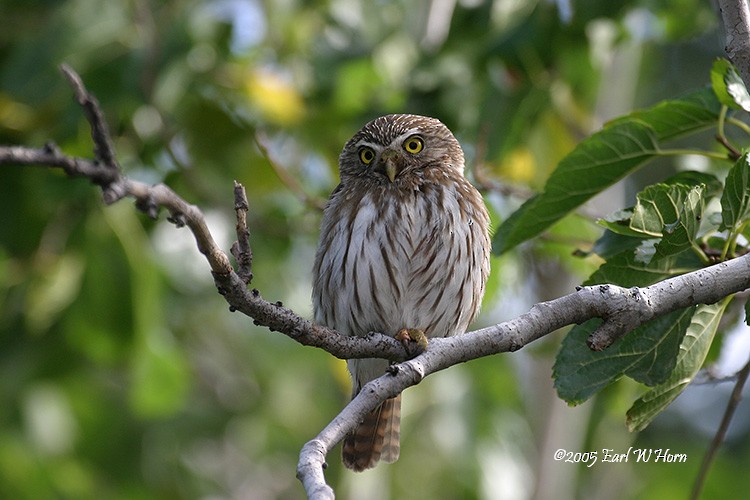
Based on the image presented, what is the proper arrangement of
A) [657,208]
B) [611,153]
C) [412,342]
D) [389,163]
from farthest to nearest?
[389,163] → [611,153] → [412,342] → [657,208]

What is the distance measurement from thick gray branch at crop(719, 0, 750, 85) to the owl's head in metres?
1.84

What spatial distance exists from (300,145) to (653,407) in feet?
13.1

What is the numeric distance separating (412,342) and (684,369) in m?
0.81

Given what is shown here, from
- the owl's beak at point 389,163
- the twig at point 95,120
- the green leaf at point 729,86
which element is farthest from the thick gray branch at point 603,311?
the owl's beak at point 389,163

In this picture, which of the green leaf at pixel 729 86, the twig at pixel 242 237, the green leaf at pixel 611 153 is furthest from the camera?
the green leaf at pixel 611 153

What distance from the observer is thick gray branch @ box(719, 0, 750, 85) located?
273 cm

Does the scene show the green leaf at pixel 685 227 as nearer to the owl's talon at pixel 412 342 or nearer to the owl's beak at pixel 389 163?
the owl's talon at pixel 412 342

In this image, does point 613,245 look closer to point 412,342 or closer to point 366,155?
point 412,342

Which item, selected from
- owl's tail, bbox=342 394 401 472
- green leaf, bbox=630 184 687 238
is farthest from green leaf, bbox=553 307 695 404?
owl's tail, bbox=342 394 401 472

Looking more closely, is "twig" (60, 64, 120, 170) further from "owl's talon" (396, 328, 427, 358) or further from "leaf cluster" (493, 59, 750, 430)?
"leaf cluster" (493, 59, 750, 430)

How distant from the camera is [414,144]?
456 cm

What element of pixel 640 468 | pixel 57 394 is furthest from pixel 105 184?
pixel 640 468

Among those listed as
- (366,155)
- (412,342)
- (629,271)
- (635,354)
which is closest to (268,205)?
(366,155)

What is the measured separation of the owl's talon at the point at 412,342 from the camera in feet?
9.68
